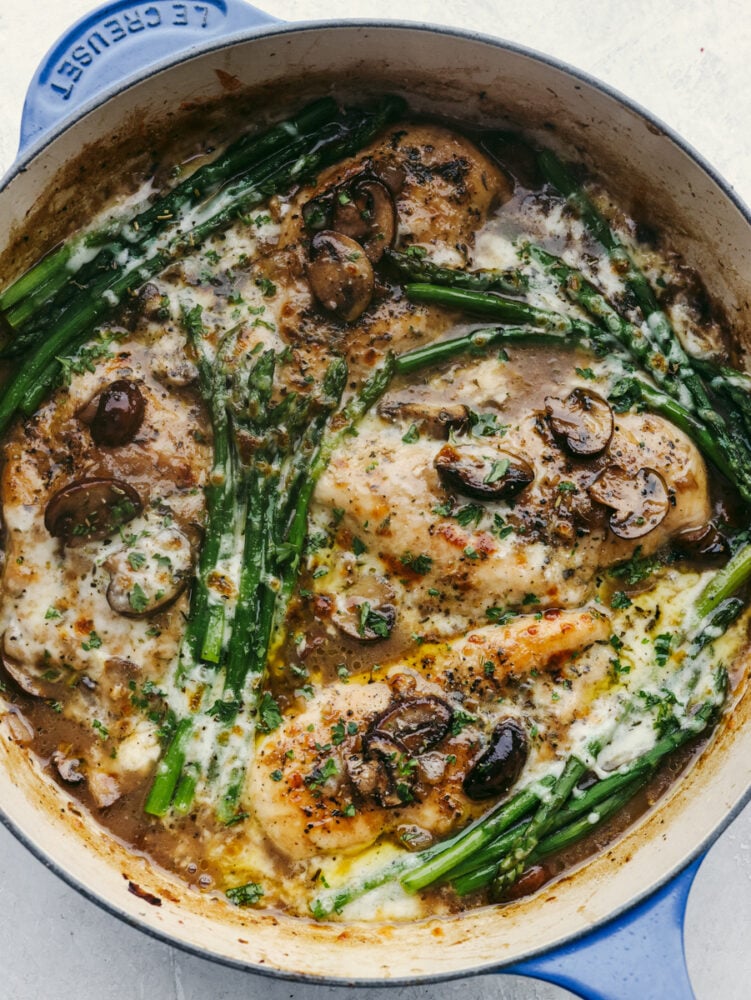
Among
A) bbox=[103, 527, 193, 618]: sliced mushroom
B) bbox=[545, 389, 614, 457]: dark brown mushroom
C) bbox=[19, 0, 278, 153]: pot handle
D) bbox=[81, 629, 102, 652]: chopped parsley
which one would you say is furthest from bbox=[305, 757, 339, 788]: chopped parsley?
bbox=[19, 0, 278, 153]: pot handle

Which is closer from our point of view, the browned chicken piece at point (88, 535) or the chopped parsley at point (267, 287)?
the browned chicken piece at point (88, 535)

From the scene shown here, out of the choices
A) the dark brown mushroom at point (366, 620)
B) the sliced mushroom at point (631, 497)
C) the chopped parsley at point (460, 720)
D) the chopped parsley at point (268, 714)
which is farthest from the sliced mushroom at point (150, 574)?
the sliced mushroom at point (631, 497)

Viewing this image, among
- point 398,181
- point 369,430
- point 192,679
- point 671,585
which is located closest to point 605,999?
point 671,585

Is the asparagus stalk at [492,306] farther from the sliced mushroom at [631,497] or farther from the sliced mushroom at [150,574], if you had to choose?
the sliced mushroom at [150,574]

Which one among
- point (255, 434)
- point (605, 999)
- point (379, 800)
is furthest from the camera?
point (255, 434)

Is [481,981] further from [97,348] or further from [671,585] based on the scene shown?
[97,348]
